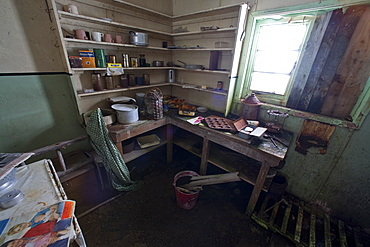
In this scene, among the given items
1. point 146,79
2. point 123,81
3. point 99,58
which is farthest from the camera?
point 146,79

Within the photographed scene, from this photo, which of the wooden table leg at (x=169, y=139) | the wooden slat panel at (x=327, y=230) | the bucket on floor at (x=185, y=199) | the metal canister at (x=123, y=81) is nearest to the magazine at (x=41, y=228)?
the bucket on floor at (x=185, y=199)

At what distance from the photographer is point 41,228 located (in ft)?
2.55

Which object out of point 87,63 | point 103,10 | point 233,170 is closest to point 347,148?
point 233,170

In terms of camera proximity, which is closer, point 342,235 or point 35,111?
point 342,235

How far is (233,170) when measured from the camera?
1931 millimetres

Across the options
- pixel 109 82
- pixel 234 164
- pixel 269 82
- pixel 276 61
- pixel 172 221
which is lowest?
pixel 172 221

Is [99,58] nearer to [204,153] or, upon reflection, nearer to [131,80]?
[131,80]

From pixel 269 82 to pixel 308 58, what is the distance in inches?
18.6

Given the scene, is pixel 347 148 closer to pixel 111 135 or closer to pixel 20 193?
pixel 111 135

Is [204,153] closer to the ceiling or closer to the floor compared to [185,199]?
closer to the ceiling

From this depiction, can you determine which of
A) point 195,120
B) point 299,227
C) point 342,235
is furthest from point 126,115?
point 342,235

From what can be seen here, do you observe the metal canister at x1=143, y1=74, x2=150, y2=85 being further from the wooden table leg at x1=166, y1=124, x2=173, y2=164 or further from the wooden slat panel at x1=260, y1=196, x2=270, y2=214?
the wooden slat panel at x1=260, y1=196, x2=270, y2=214

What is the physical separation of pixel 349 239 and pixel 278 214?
2.27 feet

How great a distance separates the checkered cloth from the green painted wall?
0.56 meters
